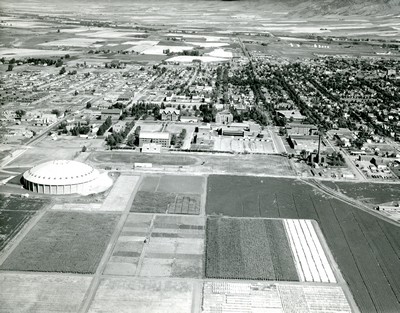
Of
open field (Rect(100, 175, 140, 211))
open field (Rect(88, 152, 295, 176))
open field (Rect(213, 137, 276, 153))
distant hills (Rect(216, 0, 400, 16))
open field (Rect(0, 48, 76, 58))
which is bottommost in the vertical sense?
open field (Rect(213, 137, 276, 153))

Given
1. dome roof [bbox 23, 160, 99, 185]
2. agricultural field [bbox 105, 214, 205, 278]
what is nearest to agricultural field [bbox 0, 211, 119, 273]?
agricultural field [bbox 105, 214, 205, 278]

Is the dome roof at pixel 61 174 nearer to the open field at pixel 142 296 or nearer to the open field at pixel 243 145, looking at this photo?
the open field at pixel 142 296

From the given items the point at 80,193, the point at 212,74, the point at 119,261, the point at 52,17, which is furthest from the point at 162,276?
the point at 52,17

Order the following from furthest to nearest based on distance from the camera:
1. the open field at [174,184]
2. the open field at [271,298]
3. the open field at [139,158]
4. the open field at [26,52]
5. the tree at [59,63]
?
the open field at [26,52]
the tree at [59,63]
the open field at [139,158]
the open field at [174,184]
the open field at [271,298]

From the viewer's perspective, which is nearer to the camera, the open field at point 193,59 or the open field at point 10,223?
the open field at point 10,223

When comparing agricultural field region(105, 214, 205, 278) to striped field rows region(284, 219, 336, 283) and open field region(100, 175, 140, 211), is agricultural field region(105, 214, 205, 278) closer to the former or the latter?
open field region(100, 175, 140, 211)

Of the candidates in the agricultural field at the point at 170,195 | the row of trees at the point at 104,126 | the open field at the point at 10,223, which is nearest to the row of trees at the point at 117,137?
the row of trees at the point at 104,126
